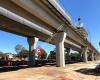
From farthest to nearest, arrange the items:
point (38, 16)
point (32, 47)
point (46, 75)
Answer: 1. point (32, 47)
2. point (38, 16)
3. point (46, 75)

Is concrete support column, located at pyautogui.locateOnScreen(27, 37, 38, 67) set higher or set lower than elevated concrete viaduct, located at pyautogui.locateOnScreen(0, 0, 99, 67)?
lower

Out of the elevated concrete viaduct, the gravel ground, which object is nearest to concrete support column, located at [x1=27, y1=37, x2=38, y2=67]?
the elevated concrete viaduct

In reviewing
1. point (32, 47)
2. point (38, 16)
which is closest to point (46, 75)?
point (38, 16)

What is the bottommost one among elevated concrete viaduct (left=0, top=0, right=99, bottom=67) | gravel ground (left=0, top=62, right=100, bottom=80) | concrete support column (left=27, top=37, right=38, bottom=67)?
gravel ground (left=0, top=62, right=100, bottom=80)

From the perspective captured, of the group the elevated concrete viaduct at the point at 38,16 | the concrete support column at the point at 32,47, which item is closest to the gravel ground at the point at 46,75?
the elevated concrete viaduct at the point at 38,16

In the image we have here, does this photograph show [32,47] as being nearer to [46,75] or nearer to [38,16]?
[38,16]

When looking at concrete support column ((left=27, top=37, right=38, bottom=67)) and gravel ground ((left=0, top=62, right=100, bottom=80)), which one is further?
concrete support column ((left=27, top=37, right=38, bottom=67))

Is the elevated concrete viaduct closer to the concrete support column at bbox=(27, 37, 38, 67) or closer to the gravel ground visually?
the concrete support column at bbox=(27, 37, 38, 67)

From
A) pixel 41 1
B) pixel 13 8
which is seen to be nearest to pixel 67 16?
pixel 41 1

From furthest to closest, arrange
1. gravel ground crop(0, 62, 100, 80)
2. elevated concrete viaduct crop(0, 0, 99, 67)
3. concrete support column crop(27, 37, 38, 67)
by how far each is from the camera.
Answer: concrete support column crop(27, 37, 38, 67) < elevated concrete viaduct crop(0, 0, 99, 67) < gravel ground crop(0, 62, 100, 80)

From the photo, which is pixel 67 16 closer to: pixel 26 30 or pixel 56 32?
pixel 56 32

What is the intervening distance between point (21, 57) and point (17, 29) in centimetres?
13524

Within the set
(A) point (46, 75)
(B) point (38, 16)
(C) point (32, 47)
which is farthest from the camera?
(C) point (32, 47)

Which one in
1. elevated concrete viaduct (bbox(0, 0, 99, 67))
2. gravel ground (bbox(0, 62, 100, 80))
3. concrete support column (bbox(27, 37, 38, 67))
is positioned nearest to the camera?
gravel ground (bbox(0, 62, 100, 80))
